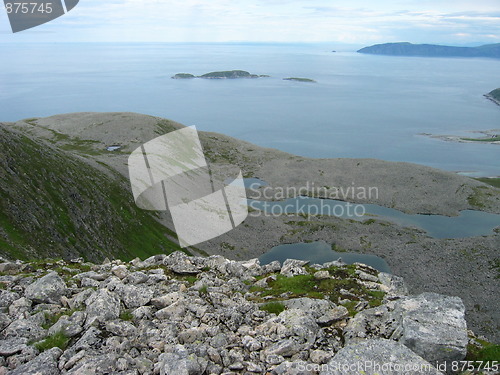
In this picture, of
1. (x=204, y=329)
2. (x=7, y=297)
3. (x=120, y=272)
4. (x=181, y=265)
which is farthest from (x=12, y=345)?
(x=181, y=265)

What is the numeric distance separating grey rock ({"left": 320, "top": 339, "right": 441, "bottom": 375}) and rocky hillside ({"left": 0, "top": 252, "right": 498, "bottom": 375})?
4 centimetres

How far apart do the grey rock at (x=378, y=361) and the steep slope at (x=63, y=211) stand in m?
39.4

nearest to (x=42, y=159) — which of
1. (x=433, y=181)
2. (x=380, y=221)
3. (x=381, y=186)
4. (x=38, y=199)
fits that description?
(x=38, y=199)

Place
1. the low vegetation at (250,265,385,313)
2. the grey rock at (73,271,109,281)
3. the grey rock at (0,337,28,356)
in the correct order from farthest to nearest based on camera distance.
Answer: the low vegetation at (250,265,385,313) < the grey rock at (73,271,109,281) < the grey rock at (0,337,28,356)

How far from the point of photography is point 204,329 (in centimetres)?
1496

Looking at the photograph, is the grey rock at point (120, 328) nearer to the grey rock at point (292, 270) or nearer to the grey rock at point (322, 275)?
the grey rock at point (292, 270)

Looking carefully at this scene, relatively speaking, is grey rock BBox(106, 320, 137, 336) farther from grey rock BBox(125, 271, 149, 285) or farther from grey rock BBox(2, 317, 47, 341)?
grey rock BBox(125, 271, 149, 285)

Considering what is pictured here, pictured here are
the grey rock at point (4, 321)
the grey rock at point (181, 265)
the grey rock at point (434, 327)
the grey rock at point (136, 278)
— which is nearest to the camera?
the grey rock at point (434, 327)

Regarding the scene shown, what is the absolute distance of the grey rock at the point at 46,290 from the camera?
16547mm

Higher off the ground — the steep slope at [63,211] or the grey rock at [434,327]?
the grey rock at [434,327]

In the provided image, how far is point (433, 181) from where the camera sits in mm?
131125

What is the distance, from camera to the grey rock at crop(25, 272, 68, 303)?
16547 mm

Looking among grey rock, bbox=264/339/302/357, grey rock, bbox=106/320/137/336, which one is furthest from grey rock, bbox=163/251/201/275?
grey rock, bbox=264/339/302/357

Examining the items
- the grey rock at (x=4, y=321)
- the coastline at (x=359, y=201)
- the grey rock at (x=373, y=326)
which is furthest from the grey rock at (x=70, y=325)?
the coastline at (x=359, y=201)
